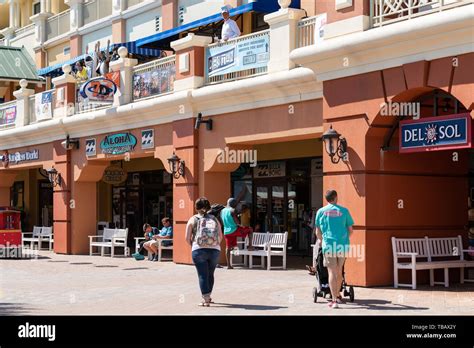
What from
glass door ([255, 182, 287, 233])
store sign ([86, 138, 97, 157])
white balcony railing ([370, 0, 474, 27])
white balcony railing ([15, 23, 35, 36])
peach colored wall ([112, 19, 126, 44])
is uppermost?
white balcony railing ([15, 23, 35, 36])

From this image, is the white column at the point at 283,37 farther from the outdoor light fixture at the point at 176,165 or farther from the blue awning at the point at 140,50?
the blue awning at the point at 140,50

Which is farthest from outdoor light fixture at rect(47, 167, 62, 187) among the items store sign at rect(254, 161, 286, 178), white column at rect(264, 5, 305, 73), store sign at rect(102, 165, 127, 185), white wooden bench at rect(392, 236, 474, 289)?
white wooden bench at rect(392, 236, 474, 289)

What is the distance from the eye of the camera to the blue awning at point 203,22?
20438 mm

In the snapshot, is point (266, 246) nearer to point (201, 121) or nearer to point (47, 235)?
point (201, 121)

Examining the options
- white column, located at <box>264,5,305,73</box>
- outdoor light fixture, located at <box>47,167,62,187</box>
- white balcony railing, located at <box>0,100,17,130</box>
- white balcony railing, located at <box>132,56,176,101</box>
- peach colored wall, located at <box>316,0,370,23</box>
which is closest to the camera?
peach colored wall, located at <box>316,0,370,23</box>

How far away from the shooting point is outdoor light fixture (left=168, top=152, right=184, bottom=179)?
20375 millimetres

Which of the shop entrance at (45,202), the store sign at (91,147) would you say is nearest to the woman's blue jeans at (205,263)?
the store sign at (91,147)

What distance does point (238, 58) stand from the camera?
59.8ft

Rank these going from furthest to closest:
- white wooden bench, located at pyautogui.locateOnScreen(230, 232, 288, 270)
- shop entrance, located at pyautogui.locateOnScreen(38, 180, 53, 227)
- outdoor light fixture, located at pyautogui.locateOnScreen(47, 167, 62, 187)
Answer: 1. shop entrance, located at pyautogui.locateOnScreen(38, 180, 53, 227)
2. outdoor light fixture, located at pyautogui.locateOnScreen(47, 167, 62, 187)
3. white wooden bench, located at pyautogui.locateOnScreen(230, 232, 288, 270)

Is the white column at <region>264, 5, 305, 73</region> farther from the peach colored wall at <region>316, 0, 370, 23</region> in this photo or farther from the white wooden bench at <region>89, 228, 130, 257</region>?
the white wooden bench at <region>89, 228, 130, 257</region>

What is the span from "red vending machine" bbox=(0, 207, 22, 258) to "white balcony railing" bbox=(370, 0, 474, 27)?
45.4ft

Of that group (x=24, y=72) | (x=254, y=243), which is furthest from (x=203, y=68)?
(x=24, y=72)

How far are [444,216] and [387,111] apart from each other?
109 inches

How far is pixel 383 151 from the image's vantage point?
1449 centimetres
